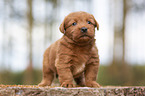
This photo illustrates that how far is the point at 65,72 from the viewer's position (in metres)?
3.45

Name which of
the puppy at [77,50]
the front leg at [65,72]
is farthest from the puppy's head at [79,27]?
the front leg at [65,72]

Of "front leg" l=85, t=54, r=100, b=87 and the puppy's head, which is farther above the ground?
the puppy's head

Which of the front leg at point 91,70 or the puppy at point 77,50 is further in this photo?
the front leg at point 91,70

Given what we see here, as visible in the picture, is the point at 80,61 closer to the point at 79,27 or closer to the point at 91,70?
the point at 91,70

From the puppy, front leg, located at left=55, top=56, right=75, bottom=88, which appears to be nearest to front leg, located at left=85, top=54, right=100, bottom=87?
the puppy

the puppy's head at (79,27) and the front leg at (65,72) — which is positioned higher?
the puppy's head at (79,27)

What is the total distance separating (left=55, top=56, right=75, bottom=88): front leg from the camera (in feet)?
11.1

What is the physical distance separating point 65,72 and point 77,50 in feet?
1.48

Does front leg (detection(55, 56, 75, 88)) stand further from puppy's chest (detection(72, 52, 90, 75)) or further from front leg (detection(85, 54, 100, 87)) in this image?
front leg (detection(85, 54, 100, 87))

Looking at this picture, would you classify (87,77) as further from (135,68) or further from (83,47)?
(135,68)

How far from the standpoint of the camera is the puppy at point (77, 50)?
3.37 metres

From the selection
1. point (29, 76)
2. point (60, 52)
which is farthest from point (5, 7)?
point (60, 52)

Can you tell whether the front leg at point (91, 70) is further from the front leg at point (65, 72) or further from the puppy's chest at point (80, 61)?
the front leg at point (65, 72)

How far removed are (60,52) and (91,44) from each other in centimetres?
58
